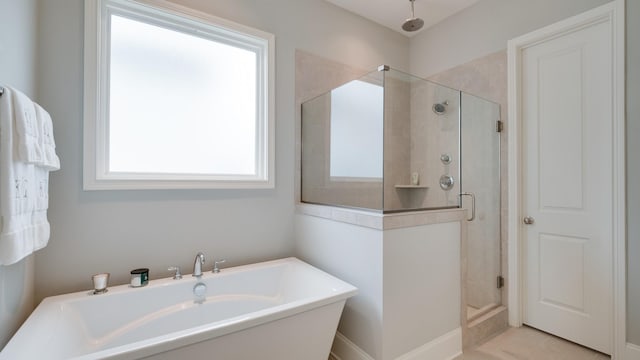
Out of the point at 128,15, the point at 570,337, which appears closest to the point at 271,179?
the point at 128,15

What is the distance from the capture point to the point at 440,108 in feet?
8.85

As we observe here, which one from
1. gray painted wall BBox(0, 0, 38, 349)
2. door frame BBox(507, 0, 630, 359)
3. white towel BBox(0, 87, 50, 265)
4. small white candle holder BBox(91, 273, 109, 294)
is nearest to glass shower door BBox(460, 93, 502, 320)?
door frame BBox(507, 0, 630, 359)

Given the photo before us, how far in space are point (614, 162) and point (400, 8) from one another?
218 centimetres

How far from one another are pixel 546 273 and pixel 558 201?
1.96ft

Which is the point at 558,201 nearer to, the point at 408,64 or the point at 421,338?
the point at 421,338

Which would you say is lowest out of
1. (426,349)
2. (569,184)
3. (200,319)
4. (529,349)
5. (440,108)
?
(529,349)

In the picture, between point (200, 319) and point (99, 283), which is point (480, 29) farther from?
point (99, 283)

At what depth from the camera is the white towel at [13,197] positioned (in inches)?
40.4

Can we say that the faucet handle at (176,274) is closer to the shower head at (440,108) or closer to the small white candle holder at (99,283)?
the small white candle holder at (99,283)

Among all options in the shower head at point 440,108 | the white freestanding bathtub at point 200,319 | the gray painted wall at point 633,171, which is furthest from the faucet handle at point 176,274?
the gray painted wall at point 633,171

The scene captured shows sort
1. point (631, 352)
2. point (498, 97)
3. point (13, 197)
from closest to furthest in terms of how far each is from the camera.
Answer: point (13, 197)
point (631, 352)
point (498, 97)

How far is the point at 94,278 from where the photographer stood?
1.62m

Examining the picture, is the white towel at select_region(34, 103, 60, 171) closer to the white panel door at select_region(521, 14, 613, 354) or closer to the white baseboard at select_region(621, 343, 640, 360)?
the white panel door at select_region(521, 14, 613, 354)

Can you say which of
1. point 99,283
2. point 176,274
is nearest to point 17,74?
point 99,283
